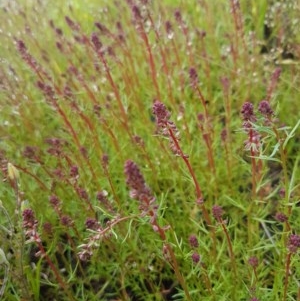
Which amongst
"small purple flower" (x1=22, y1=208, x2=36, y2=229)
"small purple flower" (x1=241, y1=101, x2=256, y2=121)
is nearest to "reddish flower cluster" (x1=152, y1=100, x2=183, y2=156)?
"small purple flower" (x1=241, y1=101, x2=256, y2=121)

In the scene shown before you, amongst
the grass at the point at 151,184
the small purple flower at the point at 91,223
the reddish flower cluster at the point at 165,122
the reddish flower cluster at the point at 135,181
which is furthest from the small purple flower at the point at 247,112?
the small purple flower at the point at 91,223

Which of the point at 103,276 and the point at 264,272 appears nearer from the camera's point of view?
the point at 264,272

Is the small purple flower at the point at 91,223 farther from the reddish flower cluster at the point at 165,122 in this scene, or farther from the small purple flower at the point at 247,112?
the small purple flower at the point at 247,112

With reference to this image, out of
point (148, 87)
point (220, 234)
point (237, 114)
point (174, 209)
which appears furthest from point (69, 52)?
point (220, 234)

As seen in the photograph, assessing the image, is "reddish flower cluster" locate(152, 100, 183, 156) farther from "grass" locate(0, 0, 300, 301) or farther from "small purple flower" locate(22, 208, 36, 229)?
"small purple flower" locate(22, 208, 36, 229)

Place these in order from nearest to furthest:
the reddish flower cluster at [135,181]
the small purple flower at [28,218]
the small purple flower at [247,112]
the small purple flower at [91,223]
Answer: the reddish flower cluster at [135,181]
the small purple flower at [247,112]
the small purple flower at [28,218]
the small purple flower at [91,223]

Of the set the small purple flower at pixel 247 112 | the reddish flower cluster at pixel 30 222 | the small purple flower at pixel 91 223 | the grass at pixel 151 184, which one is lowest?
the grass at pixel 151 184

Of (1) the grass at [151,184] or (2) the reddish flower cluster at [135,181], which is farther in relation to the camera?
(1) the grass at [151,184]

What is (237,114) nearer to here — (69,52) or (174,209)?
(174,209)
